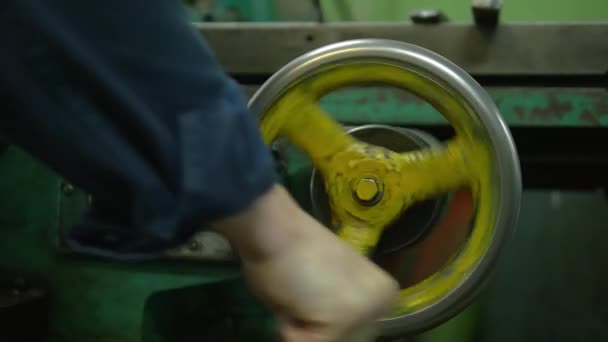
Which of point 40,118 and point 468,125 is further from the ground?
point 40,118

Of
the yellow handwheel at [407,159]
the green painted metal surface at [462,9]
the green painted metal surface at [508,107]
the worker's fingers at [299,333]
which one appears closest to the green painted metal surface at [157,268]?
the green painted metal surface at [508,107]

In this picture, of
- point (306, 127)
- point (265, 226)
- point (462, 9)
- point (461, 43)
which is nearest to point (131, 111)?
point (265, 226)

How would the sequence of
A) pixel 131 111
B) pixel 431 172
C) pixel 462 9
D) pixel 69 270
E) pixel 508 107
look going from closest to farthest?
pixel 131 111, pixel 431 172, pixel 508 107, pixel 69 270, pixel 462 9

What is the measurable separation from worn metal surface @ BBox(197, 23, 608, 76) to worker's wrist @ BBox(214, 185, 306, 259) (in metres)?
0.57

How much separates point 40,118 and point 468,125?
510mm

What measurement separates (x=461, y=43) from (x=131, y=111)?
0.66 m

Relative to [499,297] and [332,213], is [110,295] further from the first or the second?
[499,297]

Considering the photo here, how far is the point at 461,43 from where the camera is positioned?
934mm

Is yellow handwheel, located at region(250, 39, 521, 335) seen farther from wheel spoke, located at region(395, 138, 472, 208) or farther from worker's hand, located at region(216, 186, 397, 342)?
worker's hand, located at region(216, 186, 397, 342)

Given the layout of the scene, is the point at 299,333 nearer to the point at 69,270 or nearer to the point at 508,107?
the point at 508,107

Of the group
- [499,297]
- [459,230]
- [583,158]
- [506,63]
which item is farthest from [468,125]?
[499,297]

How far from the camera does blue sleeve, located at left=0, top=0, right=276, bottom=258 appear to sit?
14.2 inches

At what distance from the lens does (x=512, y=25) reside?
916mm

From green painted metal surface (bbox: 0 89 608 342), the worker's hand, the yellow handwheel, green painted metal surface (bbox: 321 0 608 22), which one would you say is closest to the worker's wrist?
the worker's hand
